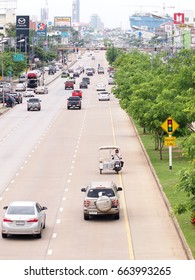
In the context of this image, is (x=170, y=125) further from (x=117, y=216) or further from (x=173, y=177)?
(x=117, y=216)

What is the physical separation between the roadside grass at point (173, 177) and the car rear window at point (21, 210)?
16.7 feet

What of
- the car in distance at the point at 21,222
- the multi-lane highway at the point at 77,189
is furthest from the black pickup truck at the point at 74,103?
the car in distance at the point at 21,222

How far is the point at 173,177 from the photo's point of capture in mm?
54438

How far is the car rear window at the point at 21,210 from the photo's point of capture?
37406 millimetres

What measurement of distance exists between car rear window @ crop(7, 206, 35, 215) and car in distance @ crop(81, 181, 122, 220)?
3734mm

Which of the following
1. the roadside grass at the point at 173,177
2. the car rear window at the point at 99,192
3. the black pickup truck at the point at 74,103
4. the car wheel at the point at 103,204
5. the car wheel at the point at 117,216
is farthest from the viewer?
the black pickup truck at the point at 74,103

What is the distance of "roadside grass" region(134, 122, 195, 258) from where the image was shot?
3762cm

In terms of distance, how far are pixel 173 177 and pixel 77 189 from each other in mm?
5922

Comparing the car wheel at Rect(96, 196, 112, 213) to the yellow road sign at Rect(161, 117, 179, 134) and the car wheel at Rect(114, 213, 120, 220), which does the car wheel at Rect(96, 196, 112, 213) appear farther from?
the yellow road sign at Rect(161, 117, 179, 134)

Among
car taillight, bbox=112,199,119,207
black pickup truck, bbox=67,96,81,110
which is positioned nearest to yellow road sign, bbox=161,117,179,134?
car taillight, bbox=112,199,119,207

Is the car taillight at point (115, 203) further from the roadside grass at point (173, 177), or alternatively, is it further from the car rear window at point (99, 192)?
the roadside grass at point (173, 177)

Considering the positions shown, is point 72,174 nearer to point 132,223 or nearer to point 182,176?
point 132,223
